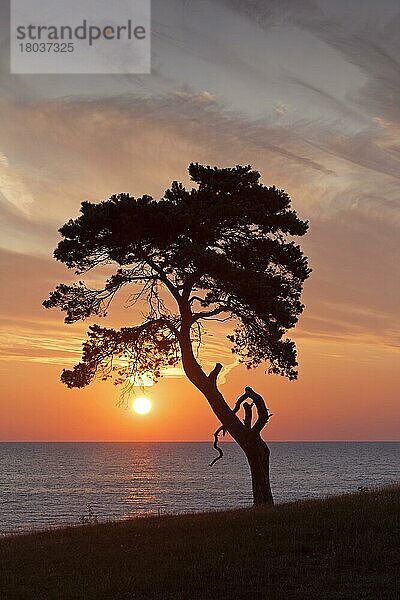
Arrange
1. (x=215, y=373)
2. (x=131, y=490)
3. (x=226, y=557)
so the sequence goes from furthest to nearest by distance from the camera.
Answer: (x=131, y=490)
(x=215, y=373)
(x=226, y=557)

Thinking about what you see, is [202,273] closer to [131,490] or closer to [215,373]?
[215,373]

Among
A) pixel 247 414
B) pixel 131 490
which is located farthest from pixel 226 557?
pixel 131 490

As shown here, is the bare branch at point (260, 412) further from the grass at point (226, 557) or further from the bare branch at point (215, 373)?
the grass at point (226, 557)

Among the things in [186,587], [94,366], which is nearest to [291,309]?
[94,366]

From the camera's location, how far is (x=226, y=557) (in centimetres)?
1739

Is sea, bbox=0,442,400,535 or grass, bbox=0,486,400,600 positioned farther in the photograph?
sea, bbox=0,442,400,535

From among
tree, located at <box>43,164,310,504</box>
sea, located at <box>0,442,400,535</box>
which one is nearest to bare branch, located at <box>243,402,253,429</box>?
tree, located at <box>43,164,310,504</box>

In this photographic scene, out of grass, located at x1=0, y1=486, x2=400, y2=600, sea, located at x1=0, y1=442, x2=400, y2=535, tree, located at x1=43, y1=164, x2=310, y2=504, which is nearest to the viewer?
grass, located at x1=0, y1=486, x2=400, y2=600

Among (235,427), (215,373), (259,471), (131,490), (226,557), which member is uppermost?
(215,373)

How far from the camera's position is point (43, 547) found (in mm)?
20453

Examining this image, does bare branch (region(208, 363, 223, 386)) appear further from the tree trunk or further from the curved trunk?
the tree trunk

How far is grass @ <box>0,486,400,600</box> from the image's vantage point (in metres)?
15.1

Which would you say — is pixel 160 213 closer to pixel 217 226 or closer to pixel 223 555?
pixel 217 226

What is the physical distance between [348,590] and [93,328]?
51.1ft
